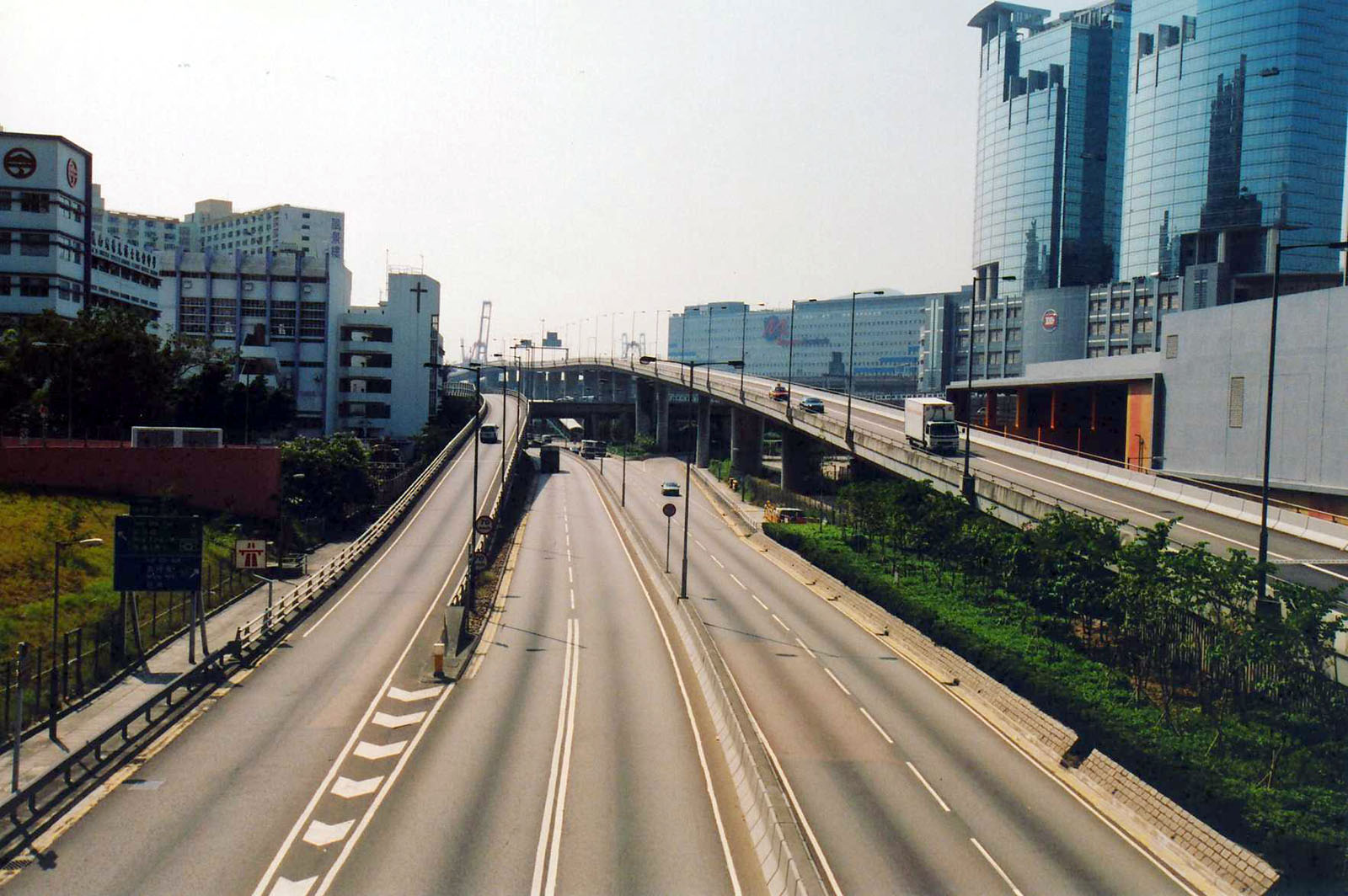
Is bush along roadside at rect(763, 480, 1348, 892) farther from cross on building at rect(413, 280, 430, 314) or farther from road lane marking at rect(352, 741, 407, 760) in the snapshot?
cross on building at rect(413, 280, 430, 314)

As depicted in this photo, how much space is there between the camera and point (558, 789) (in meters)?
26.3

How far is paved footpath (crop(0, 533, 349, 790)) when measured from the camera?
25.9 m

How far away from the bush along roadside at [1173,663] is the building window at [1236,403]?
69.6 feet

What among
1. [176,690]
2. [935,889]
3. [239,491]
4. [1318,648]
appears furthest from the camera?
[239,491]

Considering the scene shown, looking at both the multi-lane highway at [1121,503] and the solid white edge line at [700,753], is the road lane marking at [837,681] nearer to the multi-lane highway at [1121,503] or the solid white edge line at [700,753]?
the solid white edge line at [700,753]

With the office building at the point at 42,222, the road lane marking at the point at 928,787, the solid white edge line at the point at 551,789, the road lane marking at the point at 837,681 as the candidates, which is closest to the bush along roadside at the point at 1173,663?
the road lane marking at the point at 837,681

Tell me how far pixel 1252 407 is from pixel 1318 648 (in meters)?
36.6

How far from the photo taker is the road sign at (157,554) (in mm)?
35312

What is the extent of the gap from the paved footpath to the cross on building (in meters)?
88.3

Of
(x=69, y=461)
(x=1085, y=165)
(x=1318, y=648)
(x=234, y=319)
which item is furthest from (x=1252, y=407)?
(x=1085, y=165)

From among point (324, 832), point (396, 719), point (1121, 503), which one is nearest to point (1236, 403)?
point (1121, 503)

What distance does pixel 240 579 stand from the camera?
51.7 metres

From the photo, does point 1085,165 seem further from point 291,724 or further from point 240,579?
point 291,724

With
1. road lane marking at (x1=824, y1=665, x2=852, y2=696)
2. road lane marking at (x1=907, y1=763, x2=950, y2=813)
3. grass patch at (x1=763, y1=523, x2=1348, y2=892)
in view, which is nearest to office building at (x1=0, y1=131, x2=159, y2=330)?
road lane marking at (x1=824, y1=665, x2=852, y2=696)
